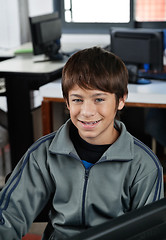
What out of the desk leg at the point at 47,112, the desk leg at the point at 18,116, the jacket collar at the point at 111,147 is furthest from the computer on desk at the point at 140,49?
the jacket collar at the point at 111,147

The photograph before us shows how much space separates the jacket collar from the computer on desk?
1.81 meters

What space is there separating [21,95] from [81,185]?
2.02 metres

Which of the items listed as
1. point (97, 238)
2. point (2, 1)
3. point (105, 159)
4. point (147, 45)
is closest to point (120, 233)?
point (97, 238)

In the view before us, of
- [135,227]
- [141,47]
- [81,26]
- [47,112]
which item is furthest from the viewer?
[81,26]

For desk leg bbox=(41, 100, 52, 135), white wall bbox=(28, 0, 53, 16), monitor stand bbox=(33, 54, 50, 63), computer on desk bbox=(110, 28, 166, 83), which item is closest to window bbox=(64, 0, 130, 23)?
white wall bbox=(28, 0, 53, 16)

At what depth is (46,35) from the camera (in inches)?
134

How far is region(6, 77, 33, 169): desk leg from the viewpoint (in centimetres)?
299

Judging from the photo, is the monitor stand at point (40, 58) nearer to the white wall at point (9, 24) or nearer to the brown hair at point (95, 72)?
the white wall at point (9, 24)

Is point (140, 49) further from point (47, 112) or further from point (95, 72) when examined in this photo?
point (95, 72)

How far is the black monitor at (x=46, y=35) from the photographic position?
3.29m

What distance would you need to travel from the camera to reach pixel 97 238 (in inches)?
16.9

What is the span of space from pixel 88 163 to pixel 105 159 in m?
0.06

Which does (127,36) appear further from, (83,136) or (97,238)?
(97,238)

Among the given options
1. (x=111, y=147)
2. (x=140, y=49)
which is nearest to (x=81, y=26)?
(x=140, y=49)
